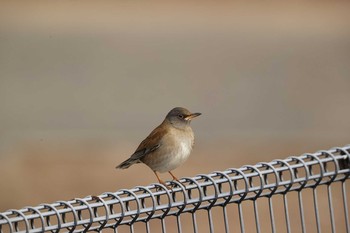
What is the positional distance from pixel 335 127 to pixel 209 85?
2454 mm

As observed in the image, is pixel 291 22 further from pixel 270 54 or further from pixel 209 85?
pixel 209 85

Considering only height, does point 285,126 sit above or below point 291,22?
below

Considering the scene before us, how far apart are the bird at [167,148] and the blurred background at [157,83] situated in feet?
14.6

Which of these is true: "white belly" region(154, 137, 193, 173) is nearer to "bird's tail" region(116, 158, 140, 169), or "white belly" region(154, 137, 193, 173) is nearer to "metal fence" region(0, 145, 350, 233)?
"bird's tail" region(116, 158, 140, 169)

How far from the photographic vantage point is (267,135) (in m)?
14.7

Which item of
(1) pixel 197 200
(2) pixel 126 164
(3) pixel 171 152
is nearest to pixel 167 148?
(3) pixel 171 152

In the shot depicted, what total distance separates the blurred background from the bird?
4456 millimetres

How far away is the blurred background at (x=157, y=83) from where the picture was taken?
44.0ft

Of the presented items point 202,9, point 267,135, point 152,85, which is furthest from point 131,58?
point 267,135

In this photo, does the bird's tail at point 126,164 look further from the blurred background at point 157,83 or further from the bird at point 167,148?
the blurred background at point 157,83

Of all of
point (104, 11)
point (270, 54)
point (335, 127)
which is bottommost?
point (335, 127)

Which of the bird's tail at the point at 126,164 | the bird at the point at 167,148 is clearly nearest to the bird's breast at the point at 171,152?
the bird at the point at 167,148

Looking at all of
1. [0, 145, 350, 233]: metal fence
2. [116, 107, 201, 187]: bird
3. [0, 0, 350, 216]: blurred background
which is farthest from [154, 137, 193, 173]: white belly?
[0, 0, 350, 216]: blurred background

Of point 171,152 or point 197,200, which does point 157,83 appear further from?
point 197,200
